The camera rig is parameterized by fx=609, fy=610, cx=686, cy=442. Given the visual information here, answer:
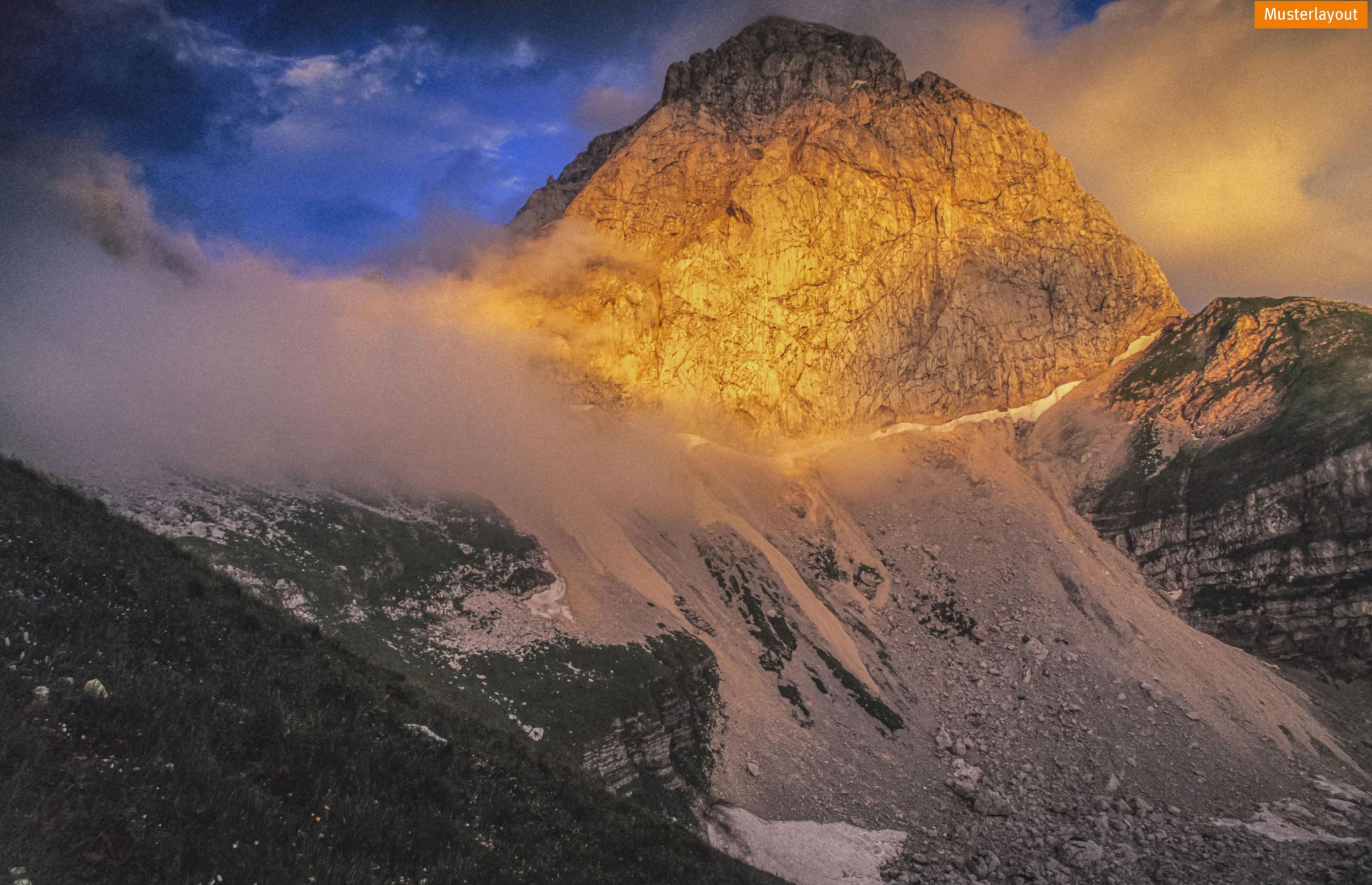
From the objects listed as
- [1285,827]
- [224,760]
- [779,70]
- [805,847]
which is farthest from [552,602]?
[779,70]

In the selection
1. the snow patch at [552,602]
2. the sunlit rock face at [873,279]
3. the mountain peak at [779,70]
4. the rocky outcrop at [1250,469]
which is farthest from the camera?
the mountain peak at [779,70]

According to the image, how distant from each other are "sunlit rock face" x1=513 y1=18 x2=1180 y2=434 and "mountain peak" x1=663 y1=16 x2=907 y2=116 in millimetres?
9418

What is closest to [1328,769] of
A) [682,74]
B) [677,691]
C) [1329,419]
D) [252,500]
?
[1329,419]

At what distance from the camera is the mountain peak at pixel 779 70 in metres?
127

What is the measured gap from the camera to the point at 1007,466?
98.4 meters

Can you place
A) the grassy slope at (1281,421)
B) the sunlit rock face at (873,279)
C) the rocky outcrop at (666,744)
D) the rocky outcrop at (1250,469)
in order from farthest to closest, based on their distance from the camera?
the sunlit rock face at (873,279)
the grassy slope at (1281,421)
the rocky outcrop at (1250,469)
the rocky outcrop at (666,744)

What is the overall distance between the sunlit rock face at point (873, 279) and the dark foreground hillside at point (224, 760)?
97.0m

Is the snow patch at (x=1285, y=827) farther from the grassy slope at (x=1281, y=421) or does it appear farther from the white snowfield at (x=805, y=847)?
the grassy slope at (x=1281, y=421)

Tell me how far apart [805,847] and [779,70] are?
139 metres

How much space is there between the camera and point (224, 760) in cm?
857

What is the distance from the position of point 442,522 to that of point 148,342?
40.7 m

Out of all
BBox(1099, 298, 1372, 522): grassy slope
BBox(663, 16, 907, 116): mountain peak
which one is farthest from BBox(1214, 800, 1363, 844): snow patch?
BBox(663, 16, 907, 116): mountain peak

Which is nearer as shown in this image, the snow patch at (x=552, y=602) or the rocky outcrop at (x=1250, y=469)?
the snow patch at (x=552, y=602)

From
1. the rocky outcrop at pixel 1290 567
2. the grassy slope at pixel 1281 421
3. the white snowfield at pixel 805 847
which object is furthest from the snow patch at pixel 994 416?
the white snowfield at pixel 805 847
